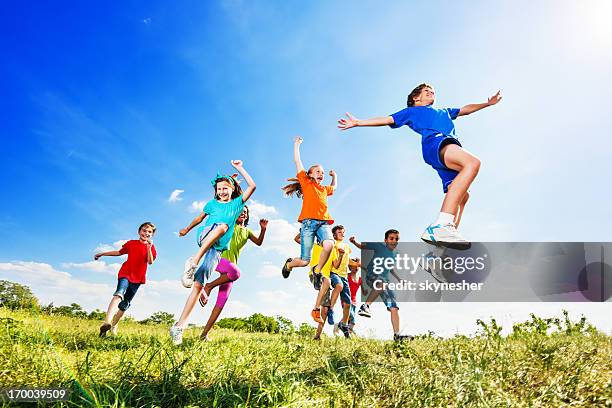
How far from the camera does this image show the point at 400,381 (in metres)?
3.70

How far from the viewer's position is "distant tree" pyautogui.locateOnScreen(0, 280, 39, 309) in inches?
404

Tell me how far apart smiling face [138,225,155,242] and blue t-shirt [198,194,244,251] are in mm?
2990

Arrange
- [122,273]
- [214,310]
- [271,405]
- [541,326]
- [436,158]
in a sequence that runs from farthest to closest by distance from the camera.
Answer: [122,273] → [541,326] → [214,310] → [436,158] → [271,405]

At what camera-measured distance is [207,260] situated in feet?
23.5

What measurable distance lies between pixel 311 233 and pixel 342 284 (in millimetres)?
2057

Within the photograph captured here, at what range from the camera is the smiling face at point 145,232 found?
32.7 ft

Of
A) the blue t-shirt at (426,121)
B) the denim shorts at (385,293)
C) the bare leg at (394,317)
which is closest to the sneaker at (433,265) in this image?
the denim shorts at (385,293)

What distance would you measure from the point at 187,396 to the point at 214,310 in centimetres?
428

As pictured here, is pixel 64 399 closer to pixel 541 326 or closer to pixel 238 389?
pixel 238 389

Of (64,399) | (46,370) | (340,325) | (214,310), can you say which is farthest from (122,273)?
(64,399)

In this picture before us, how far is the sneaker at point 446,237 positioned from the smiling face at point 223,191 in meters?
3.95

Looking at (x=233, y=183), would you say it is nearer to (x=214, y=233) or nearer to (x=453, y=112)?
(x=214, y=233)

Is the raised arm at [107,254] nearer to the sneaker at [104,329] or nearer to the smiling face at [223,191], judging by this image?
the sneaker at [104,329]

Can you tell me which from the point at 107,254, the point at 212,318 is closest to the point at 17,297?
the point at 107,254
